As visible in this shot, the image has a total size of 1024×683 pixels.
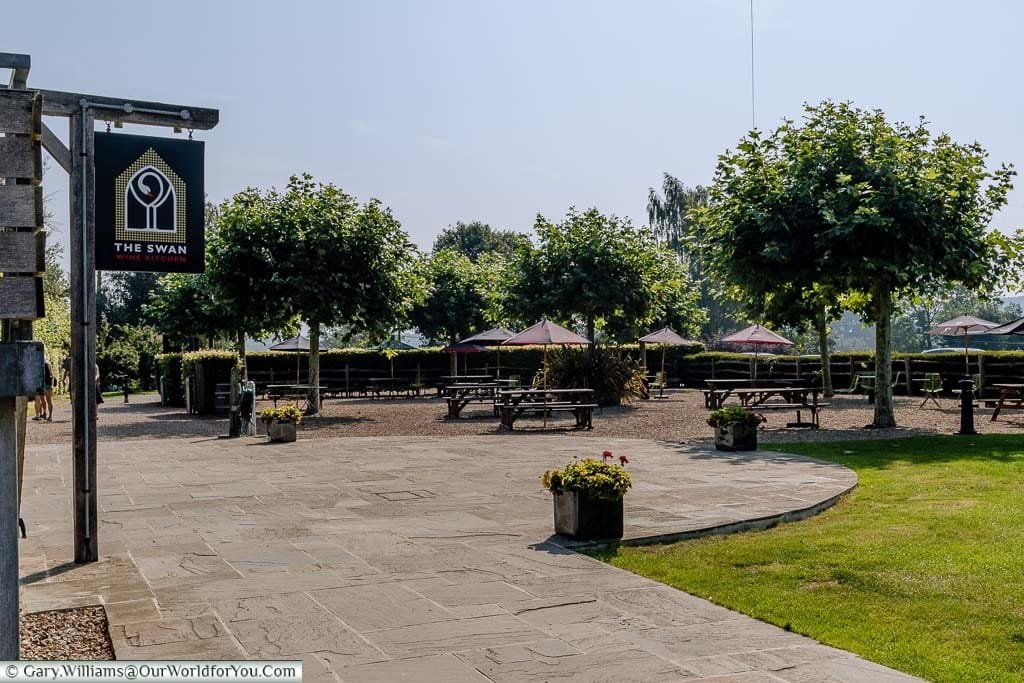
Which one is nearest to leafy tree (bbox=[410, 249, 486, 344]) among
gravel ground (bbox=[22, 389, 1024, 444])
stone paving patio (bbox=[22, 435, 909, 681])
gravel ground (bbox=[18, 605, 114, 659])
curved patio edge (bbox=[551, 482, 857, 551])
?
gravel ground (bbox=[22, 389, 1024, 444])

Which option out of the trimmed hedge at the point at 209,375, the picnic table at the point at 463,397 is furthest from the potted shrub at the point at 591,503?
the trimmed hedge at the point at 209,375

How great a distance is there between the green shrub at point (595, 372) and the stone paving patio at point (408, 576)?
38.3 feet

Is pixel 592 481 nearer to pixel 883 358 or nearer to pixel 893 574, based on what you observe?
pixel 893 574

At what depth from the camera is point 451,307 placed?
121 ft

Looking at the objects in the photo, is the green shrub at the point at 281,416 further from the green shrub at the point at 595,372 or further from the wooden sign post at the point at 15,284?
the wooden sign post at the point at 15,284

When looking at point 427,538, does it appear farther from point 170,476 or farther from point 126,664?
point 170,476

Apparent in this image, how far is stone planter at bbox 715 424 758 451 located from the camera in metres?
13.2

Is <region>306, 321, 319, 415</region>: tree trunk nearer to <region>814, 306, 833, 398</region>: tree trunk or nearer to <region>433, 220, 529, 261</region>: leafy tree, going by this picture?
<region>814, 306, 833, 398</region>: tree trunk

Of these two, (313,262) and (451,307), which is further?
(451,307)

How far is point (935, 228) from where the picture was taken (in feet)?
51.6

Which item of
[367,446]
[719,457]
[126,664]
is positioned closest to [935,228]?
[719,457]

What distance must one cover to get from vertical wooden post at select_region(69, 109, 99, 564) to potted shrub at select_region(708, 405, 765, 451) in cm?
910

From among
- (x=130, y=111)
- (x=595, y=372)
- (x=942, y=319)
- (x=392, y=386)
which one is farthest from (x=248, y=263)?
(x=942, y=319)

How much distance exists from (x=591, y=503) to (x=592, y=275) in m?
19.8
